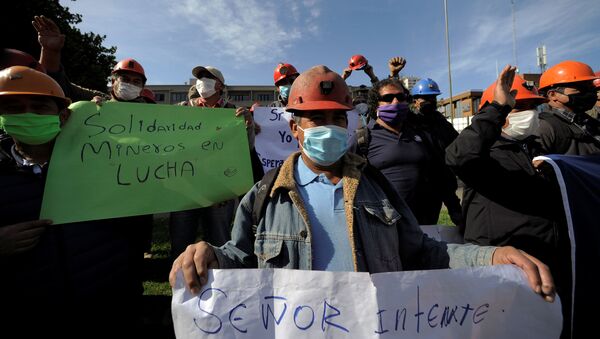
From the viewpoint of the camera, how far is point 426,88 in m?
4.25

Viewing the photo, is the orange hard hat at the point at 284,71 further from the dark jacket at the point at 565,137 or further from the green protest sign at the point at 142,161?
the dark jacket at the point at 565,137

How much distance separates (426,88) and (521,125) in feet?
6.07

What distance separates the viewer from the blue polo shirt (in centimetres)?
148

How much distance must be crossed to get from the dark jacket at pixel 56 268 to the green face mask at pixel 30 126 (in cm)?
10

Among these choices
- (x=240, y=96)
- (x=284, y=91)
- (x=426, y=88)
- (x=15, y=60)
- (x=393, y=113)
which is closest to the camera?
(x=15, y=60)

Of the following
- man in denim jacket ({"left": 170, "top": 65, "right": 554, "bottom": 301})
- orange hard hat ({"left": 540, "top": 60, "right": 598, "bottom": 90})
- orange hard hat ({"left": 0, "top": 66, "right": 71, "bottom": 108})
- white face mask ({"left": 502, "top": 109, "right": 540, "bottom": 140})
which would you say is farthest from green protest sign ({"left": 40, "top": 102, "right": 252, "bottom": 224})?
orange hard hat ({"left": 540, "top": 60, "right": 598, "bottom": 90})

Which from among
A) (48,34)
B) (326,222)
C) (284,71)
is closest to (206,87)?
(284,71)

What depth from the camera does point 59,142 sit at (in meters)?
1.98

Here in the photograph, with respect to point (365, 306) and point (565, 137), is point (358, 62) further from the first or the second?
point (365, 306)

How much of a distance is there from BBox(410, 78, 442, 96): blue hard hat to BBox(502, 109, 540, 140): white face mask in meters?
1.70

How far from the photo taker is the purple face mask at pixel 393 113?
3.35 m

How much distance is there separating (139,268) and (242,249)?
1154 mm

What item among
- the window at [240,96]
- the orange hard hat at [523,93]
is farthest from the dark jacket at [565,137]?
the window at [240,96]

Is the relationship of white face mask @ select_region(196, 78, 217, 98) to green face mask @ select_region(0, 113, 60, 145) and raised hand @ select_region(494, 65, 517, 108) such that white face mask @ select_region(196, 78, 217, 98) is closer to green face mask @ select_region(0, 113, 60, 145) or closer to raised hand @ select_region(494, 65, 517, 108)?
green face mask @ select_region(0, 113, 60, 145)
